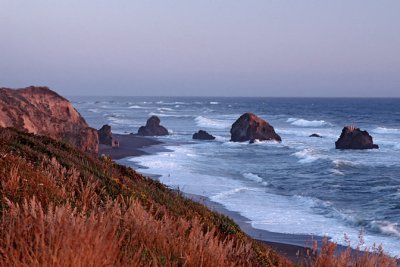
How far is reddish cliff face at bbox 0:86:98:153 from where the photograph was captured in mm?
28469

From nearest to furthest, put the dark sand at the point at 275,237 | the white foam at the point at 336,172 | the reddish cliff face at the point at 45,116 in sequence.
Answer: the dark sand at the point at 275,237
the reddish cliff face at the point at 45,116
the white foam at the point at 336,172

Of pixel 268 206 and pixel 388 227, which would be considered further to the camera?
pixel 268 206

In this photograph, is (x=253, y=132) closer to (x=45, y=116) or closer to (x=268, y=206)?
(x=45, y=116)

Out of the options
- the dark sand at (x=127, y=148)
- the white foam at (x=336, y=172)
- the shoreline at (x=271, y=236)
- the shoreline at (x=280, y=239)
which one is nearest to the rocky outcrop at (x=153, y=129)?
the dark sand at (x=127, y=148)

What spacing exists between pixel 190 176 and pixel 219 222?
78.3 feet

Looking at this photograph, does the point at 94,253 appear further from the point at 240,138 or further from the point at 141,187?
the point at 240,138

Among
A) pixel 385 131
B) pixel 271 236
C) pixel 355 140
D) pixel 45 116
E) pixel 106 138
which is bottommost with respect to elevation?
pixel 271 236

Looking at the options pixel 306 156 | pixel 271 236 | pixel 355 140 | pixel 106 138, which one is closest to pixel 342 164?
pixel 306 156

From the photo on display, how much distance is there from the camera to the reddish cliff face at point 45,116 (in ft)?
93.4

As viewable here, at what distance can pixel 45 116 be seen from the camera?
33.2 meters

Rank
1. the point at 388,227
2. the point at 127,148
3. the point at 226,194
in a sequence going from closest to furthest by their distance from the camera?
the point at 388,227, the point at 226,194, the point at 127,148

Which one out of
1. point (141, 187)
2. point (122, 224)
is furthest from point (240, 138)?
point (122, 224)

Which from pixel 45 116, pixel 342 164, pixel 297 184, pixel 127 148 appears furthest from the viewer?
pixel 127 148

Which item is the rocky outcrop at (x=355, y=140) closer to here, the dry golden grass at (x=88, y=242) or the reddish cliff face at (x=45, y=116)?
the reddish cliff face at (x=45, y=116)
